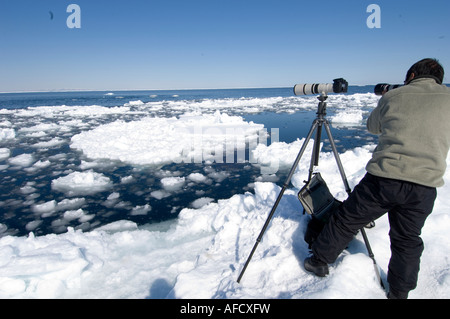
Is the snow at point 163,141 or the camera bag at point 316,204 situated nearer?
the camera bag at point 316,204

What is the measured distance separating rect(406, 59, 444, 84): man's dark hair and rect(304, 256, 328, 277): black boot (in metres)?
1.55

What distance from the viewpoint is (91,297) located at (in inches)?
95.4

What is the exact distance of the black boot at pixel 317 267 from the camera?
6.38ft

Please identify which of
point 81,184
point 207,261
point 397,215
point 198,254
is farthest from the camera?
point 81,184

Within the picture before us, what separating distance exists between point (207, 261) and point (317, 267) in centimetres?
119

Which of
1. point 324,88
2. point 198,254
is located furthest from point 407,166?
point 198,254

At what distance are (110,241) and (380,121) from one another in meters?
3.53

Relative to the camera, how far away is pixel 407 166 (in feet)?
4.96

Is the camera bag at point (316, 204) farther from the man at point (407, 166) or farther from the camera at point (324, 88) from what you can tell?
the camera at point (324, 88)

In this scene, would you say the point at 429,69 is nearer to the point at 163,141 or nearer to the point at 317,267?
the point at 317,267

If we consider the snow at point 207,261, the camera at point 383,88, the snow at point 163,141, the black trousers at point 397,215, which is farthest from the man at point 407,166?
the snow at point 163,141

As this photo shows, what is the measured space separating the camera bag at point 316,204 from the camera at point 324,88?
2.58 feet

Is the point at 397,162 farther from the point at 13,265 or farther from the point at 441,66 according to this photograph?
the point at 13,265
